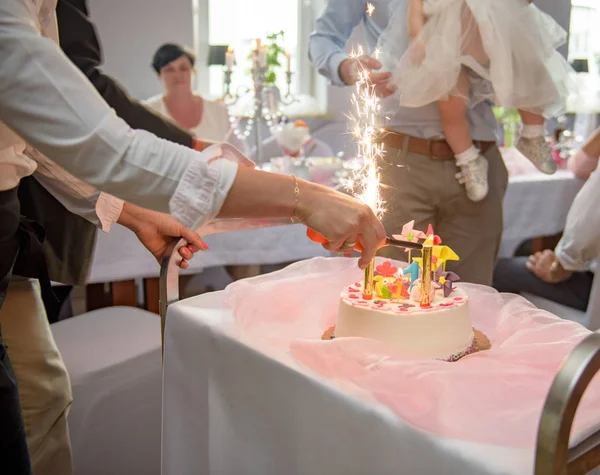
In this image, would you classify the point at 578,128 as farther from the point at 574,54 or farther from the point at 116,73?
the point at 116,73

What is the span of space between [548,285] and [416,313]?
1.40m

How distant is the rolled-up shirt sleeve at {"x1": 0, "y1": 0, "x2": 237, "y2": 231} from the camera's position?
0.78 m

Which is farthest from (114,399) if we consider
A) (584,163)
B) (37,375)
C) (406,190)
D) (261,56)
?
(584,163)

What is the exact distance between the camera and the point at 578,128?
5.39 meters

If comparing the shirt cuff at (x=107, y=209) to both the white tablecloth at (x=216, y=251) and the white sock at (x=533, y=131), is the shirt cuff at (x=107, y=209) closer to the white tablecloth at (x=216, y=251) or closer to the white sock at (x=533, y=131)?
the white sock at (x=533, y=131)

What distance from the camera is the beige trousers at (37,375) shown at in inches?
49.5

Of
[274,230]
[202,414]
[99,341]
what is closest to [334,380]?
[202,414]

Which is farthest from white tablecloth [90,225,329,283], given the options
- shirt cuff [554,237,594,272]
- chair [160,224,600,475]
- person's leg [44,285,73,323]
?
chair [160,224,600,475]

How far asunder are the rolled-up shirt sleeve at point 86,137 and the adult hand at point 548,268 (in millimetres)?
1622

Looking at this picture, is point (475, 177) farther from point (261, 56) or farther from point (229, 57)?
point (229, 57)

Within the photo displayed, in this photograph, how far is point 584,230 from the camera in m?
1.99

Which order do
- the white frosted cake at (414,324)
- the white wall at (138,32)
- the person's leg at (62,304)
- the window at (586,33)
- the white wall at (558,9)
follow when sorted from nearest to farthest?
the white frosted cake at (414,324) < the white wall at (558,9) < the person's leg at (62,304) < the white wall at (138,32) < the window at (586,33)

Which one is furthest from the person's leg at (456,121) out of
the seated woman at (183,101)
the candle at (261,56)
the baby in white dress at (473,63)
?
the seated woman at (183,101)

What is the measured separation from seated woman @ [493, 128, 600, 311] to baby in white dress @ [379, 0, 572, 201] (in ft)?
1.21
